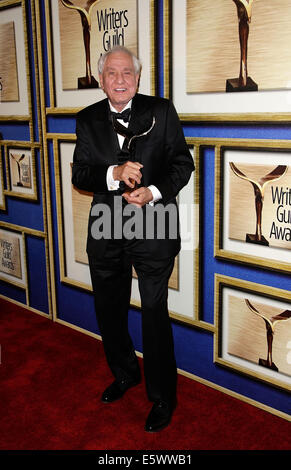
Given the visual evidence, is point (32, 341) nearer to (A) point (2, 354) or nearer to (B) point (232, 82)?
(A) point (2, 354)

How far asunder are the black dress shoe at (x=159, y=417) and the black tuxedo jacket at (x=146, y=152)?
0.70 metres

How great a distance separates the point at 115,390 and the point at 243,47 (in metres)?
1.72

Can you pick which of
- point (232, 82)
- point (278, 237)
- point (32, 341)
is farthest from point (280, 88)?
point (32, 341)

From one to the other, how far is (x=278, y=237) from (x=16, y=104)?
2.06 meters

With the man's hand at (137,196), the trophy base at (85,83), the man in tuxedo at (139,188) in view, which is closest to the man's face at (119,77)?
the man in tuxedo at (139,188)

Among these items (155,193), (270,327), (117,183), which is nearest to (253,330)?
(270,327)

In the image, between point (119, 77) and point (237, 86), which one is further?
point (237, 86)

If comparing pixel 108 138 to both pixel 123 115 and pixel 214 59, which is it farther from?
pixel 214 59

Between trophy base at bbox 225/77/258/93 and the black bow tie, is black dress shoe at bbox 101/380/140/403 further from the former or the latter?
trophy base at bbox 225/77/258/93

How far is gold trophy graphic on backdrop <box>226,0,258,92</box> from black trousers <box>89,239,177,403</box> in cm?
82

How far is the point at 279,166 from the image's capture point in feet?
6.75

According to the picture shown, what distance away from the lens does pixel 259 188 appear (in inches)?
84.4

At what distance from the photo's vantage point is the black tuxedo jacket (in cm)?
204

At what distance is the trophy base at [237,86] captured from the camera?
2.08m
